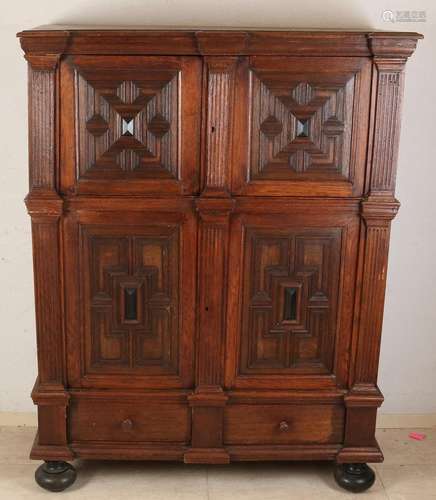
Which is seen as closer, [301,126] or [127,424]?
[301,126]

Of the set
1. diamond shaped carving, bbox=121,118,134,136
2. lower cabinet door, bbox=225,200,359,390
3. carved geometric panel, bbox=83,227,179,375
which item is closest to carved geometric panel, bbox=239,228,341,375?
lower cabinet door, bbox=225,200,359,390

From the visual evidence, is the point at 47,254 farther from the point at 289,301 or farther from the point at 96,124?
the point at 289,301

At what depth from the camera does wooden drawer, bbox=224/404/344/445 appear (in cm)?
296

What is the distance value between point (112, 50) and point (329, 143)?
29.5 inches

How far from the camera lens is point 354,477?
3.02m

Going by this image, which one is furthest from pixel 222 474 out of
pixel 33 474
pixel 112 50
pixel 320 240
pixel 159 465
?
pixel 112 50

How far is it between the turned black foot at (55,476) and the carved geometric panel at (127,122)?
3.46ft

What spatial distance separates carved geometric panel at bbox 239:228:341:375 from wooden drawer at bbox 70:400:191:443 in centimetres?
30

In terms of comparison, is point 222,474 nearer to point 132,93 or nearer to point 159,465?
point 159,465

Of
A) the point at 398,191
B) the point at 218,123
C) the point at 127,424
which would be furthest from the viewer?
the point at 398,191

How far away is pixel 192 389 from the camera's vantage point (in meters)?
2.94

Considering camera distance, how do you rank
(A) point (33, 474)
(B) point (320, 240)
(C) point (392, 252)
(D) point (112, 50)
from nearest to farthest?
(D) point (112, 50) → (B) point (320, 240) → (A) point (33, 474) → (C) point (392, 252)

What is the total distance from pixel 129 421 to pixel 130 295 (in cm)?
46

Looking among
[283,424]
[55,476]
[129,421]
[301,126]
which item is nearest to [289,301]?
[283,424]
